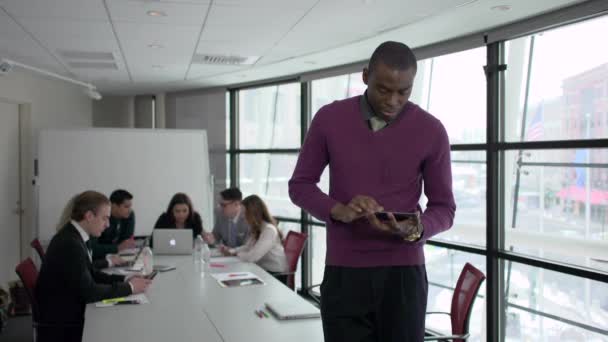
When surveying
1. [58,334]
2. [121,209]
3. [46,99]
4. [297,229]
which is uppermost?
[46,99]

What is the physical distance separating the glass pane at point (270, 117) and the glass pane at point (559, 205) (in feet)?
10.4

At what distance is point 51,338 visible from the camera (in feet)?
10.1

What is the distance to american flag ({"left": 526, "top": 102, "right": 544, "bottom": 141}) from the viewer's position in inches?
171

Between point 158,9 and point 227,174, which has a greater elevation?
point 158,9

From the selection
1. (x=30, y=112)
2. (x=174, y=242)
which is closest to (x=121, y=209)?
(x=174, y=242)

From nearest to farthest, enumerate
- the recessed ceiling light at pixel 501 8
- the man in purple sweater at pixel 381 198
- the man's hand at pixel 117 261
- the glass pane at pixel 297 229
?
1. the man in purple sweater at pixel 381 198
2. the recessed ceiling light at pixel 501 8
3. the man's hand at pixel 117 261
4. the glass pane at pixel 297 229

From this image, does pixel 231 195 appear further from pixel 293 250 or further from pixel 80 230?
pixel 80 230

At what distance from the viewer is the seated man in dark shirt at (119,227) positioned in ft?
16.9

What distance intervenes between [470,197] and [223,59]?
2.86m

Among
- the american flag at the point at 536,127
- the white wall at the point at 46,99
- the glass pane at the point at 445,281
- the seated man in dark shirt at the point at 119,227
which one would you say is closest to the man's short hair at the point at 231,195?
the seated man in dark shirt at the point at 119,227

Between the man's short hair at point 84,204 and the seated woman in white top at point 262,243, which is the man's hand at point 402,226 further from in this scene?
the seated woman in white top at point 262,243

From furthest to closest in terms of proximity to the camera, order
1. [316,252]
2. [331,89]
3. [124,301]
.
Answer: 1. [316,252]
2. [331,89]
3. [124,301]

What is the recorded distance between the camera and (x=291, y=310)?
264cm

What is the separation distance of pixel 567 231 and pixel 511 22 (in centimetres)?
163
